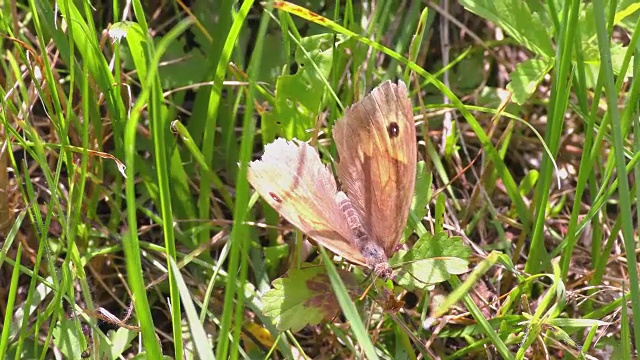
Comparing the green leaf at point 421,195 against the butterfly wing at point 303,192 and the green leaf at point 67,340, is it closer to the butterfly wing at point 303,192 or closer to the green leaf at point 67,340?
the butterfly wing at point 303,192

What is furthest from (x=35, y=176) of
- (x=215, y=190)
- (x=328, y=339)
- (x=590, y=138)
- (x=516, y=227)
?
(x=590, y=138)

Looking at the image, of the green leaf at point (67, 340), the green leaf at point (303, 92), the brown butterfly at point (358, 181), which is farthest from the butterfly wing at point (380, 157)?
the green leaf at point (67, 340)

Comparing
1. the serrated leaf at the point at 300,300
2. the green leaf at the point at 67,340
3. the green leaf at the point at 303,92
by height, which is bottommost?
the green leaf at the point at 67,340

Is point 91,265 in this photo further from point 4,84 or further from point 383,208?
point 383,208

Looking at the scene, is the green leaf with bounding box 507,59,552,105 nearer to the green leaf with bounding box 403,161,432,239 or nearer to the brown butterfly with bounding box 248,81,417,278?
the green leaf with bounding box 403,161,432,239

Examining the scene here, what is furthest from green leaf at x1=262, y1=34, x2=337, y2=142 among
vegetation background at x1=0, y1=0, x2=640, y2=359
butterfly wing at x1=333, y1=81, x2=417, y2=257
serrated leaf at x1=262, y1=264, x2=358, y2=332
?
serrated leaf at x1=262, y1=264, x2=358, y2=332

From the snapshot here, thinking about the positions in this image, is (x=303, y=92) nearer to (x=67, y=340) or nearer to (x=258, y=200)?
(x=258, y=200)

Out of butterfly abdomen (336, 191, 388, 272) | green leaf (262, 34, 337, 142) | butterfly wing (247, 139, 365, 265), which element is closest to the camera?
butterfly wing (247, 139, 365, 265)
